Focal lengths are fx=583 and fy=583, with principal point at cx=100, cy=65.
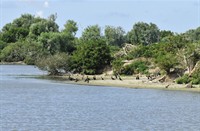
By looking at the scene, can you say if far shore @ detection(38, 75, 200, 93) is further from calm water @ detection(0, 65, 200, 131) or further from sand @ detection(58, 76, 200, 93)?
calm water @ detection(0, 65, 200, 131)

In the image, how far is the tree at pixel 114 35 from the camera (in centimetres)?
14525

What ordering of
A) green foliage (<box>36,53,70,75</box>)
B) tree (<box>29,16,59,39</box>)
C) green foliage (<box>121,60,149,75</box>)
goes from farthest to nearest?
tree (<box>29,16,59,39</box>), green foliage (<box>36,53,70,75</box>), green foliage (<box>121,60,149,75</box>)

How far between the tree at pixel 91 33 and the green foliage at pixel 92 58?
5026 centimetres

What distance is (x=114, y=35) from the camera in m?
147

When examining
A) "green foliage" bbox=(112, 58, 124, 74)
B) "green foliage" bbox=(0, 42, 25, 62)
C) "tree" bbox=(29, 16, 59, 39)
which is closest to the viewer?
"green foliage" bbox=(112, 58, 124, 74)

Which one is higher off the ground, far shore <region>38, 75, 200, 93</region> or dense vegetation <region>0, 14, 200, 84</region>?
dense vegetation <region>0, 14, 200, 84</region>

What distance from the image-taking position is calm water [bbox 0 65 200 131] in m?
35.0

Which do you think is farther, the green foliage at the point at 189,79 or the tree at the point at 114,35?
the tree at the point at 114,35

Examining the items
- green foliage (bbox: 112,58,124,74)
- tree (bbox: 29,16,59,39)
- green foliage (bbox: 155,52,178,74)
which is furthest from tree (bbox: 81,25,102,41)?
green foliage (bbox: 155,52,178,74)

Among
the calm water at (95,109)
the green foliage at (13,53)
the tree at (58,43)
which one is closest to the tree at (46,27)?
the green foliage at (13,53)

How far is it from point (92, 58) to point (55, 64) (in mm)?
5476

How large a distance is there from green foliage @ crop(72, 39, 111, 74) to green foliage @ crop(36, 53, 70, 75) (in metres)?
1.35

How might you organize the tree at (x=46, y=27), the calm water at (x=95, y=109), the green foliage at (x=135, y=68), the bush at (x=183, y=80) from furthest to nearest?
1. the tree at (x=46, y=27)
2. the green foliage at (x=135, y=68)
3. the bush at (x=183, y=80)
4. the calm water at (x=95, y=109)

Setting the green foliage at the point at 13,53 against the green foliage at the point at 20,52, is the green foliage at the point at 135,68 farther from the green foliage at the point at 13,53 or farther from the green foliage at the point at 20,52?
the green foliage at the point at 13,53
